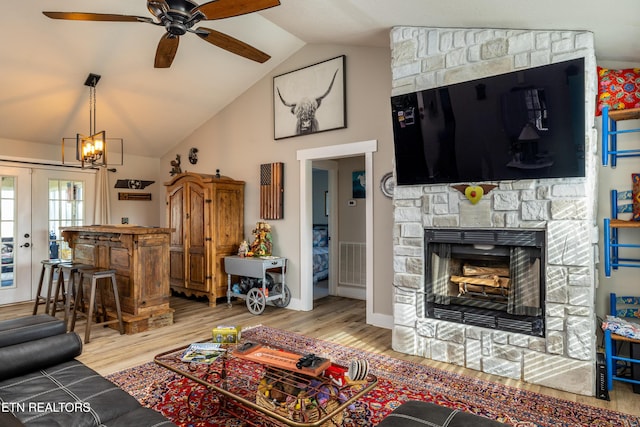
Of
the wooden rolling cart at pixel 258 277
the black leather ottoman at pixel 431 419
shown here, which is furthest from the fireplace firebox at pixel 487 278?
the wooden rolling cart at pixel 258 277

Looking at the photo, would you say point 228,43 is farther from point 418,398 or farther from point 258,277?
point 418,398

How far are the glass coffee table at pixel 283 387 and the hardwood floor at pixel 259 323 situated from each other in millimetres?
1196

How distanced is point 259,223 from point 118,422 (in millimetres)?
3890

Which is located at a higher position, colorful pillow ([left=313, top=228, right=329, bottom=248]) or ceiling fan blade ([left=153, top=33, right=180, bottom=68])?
ceiling fan blade ([left=153, top=33, right=180, bottom=68])

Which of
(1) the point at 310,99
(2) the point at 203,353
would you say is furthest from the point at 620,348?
(1) the point at 310,99

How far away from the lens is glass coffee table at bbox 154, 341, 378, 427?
5.98ft

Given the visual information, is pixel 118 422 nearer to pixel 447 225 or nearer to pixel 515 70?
pixel 447 225

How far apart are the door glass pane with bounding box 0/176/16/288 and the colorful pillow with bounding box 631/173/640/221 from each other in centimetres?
730

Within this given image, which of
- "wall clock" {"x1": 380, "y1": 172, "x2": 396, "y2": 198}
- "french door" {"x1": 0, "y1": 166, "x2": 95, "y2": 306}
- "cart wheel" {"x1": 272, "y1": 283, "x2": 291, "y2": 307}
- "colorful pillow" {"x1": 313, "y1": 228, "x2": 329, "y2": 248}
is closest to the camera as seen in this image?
"wall clock" {"x1": 380, "y1": 172, "x2": 396, "y2": 198}

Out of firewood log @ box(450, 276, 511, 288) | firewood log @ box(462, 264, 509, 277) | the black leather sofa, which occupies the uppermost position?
firewood log @ box(462, 264, 509, 277)

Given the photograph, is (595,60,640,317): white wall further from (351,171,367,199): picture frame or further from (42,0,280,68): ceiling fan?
(351,171,367,199): picture frame

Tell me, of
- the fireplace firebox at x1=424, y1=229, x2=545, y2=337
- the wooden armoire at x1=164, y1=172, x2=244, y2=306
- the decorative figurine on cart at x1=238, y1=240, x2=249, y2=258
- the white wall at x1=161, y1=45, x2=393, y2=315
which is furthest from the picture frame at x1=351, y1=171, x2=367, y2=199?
the fireplace firebox at x1=424, y1=229, x2=545, y2=337

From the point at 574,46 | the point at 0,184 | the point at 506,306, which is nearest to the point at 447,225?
the point at 506,306

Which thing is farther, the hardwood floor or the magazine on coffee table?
the hardwood floor
